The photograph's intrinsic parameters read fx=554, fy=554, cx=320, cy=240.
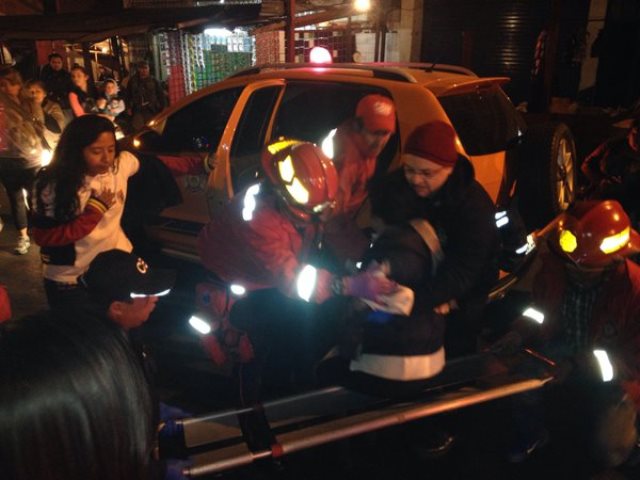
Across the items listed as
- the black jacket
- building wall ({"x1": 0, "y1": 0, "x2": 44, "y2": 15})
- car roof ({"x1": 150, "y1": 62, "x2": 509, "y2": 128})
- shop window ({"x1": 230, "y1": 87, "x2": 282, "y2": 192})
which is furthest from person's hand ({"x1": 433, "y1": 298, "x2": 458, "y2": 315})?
building wall ({"x1": 0, "y1": 0, "x2": 44, "y2": 15})

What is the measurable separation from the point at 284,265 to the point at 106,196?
1.21 meters

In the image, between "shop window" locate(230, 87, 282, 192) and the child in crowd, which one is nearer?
the child in crowd

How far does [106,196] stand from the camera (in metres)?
2.97

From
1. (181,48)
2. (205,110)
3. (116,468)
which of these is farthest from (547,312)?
(181,48)

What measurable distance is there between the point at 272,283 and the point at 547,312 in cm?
149

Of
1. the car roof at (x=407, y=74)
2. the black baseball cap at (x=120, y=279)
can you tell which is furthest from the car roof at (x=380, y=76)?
the black baseball cap at (x=120, y=279)

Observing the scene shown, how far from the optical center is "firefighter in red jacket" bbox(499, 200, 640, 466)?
2.56 m

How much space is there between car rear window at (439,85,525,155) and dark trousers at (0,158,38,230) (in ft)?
14.2

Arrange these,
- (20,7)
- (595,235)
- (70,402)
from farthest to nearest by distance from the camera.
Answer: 1. (20,7)
2. (595,235)
3. (70,402)

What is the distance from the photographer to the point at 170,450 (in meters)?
2.23

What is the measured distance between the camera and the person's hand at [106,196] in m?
2.93

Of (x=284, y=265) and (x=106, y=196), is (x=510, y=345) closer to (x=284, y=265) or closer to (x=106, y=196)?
(x=284, y=265)

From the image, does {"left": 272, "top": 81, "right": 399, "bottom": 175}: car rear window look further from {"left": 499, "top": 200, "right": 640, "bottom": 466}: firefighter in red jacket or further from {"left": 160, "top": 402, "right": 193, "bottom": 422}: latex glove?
{"left": 160, "top": 402, "right": 193, "bottom": 422}: latex glove

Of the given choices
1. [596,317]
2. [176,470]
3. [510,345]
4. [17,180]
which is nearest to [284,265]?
[176,470]
